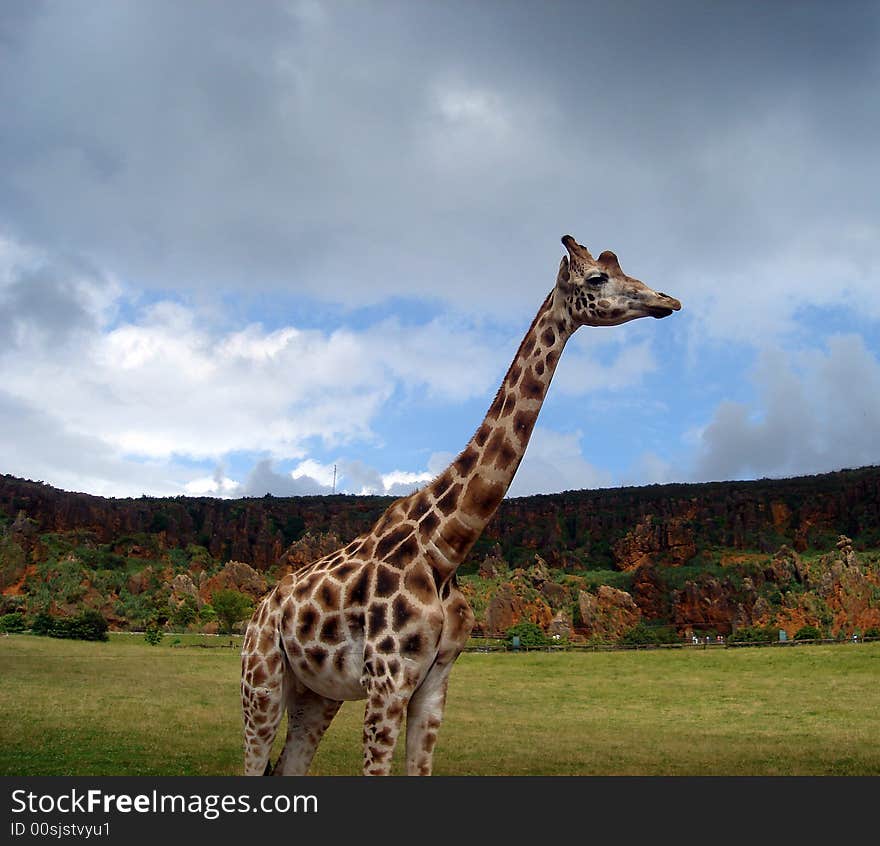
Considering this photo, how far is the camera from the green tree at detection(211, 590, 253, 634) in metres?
48.2

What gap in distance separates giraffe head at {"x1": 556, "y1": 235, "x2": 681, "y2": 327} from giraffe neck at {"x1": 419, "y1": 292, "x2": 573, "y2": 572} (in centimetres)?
23

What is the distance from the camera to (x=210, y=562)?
7075 cm

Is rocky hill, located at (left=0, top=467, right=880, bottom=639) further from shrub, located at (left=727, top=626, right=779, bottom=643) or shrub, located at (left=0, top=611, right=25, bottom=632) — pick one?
shrub, located at (left=0, top=611, right=25, bottom=632)

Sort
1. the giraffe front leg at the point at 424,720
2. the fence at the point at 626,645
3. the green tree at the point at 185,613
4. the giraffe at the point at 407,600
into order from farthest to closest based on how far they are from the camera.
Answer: the green tree at the point at 185,613, the fence at the point at 626,645, the giraffe front leg at the point at 424,720, the giraffe at the point at 407,600

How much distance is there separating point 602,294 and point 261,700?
4.99 m

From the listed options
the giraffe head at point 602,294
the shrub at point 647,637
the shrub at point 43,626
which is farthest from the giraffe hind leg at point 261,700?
the shrub at point 647,637

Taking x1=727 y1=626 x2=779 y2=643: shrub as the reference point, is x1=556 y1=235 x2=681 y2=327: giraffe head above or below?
above

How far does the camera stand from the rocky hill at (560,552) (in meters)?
53.9

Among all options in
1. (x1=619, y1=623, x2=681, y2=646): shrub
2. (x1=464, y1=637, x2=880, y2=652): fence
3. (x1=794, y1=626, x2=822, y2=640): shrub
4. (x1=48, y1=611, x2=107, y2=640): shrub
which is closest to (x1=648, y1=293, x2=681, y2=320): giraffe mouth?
(x1=464, y1=637, x2=880, y2=652): fence

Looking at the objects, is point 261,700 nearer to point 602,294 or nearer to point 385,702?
point 385,702

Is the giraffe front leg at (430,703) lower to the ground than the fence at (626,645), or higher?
higher

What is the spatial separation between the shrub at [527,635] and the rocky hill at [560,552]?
3.57 meters

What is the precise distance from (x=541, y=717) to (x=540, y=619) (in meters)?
30.8

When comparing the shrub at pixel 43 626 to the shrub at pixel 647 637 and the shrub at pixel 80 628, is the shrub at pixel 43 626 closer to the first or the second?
the shrub at pixel 80 628
